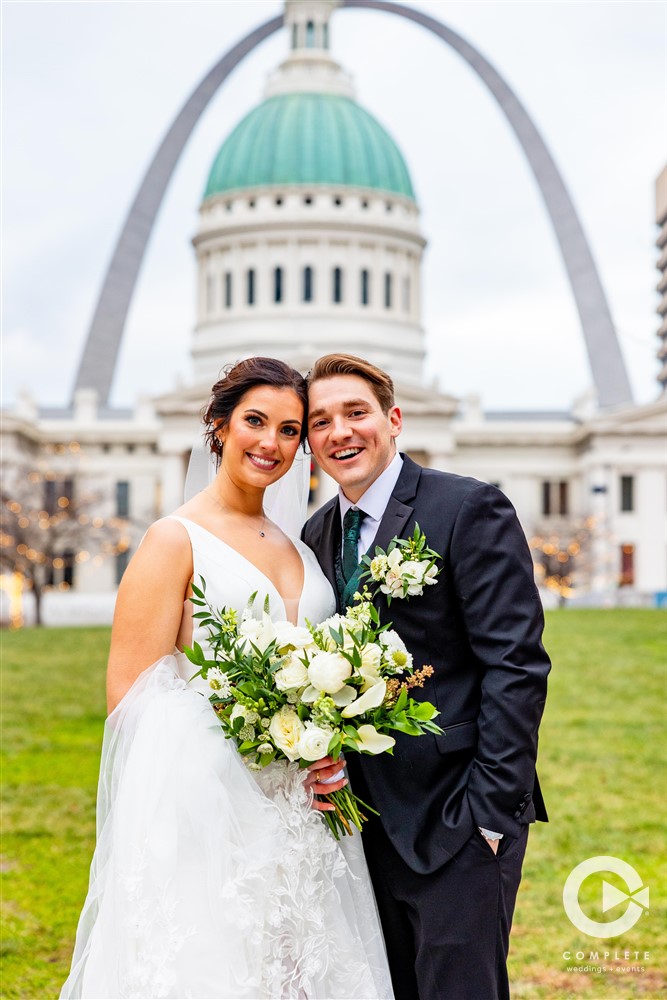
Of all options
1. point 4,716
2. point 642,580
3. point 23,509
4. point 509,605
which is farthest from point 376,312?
point 509,605

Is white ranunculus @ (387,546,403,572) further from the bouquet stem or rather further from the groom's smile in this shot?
the bouquet stem

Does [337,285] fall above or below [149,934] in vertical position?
above

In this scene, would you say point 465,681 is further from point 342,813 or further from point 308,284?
point 308,284

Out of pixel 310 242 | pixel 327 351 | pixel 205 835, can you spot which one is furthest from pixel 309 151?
pixel 205 835

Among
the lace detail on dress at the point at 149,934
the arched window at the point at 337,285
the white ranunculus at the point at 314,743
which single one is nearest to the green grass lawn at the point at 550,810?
the lace detail on dress at the point at 149,934

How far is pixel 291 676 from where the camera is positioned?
10.3 feet

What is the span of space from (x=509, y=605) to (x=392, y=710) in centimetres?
52

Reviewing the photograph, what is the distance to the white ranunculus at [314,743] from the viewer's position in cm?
310

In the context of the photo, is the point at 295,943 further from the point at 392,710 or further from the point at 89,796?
the point at 89,796

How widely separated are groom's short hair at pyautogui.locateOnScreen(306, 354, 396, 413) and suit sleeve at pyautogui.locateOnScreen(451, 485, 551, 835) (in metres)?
0.44

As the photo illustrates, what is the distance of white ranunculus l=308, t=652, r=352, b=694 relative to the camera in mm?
3100

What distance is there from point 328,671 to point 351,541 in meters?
0.80

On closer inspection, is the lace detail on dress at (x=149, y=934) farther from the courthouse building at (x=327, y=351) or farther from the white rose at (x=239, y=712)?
the courthouse building at (x=327, y=351)

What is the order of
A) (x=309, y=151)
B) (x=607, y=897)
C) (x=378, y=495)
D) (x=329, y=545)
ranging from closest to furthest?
(x=378, y=495) < (x=329, y=545) < (x=607, y=897) < (x=309, y=151)
